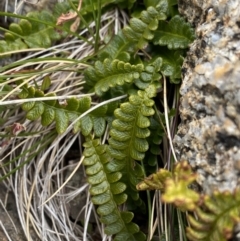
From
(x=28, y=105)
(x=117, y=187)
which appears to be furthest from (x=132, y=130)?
(x=28, y=105)

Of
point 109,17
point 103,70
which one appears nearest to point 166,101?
point 103,70

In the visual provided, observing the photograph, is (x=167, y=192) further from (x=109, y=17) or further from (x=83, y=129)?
(x=109, y=17)

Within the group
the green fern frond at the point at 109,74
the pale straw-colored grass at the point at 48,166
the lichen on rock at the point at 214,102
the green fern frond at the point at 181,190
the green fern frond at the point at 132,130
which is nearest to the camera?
the green fern frond at the point at 181,190

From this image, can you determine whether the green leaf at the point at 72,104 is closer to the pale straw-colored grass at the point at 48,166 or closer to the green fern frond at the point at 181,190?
the pale straw-colored grass at the point at 48,166

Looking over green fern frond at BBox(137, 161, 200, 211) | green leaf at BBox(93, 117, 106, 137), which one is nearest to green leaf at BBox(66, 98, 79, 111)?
green leaf at BBox(93, 117, 106, 137)

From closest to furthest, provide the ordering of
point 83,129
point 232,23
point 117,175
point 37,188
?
point 232,23 → point 117,175 → point 83,129 → point 37,188

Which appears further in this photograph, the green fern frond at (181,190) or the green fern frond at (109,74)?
the green fern frond at (109,74)

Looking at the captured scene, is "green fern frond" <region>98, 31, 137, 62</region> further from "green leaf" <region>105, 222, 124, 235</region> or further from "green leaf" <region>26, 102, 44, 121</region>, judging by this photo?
"green leaf" <region>105, 222, 124, 235</region>

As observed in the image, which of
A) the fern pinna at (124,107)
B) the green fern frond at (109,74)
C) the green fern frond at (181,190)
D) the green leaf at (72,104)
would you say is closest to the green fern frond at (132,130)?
the fern pinna at (124,107)
